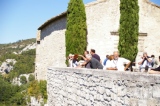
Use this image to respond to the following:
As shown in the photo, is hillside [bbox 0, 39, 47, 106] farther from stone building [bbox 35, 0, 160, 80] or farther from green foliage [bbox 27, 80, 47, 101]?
stone building [bbox 35, 0, 160, 80]

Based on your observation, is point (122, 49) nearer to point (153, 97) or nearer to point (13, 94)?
point (153, 97)

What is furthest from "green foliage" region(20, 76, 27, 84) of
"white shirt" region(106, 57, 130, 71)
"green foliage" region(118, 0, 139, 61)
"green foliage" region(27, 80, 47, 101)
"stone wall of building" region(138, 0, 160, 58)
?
"white shirt" region(106, 57, 130, 71)

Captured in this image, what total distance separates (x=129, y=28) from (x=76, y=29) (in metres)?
3.50

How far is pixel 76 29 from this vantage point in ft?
52.6

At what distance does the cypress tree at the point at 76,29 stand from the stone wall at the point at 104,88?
646cm

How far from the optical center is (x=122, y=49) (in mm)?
14477

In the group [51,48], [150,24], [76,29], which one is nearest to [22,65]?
[51,48]

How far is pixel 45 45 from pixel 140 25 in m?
10.1

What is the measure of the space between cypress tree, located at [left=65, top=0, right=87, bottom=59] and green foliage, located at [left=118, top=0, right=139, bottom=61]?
261 cm

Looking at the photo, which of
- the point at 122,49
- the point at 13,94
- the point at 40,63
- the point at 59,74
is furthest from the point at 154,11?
the point at 13,94

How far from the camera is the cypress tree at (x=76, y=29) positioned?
627 inches

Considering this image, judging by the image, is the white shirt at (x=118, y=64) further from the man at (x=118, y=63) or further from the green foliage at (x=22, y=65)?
the green foliage at (x=22, y=65)

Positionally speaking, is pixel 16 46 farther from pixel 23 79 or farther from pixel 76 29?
pixel 76 29

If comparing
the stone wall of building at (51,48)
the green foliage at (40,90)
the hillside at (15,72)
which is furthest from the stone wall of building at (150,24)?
the hillside at (15,72)
